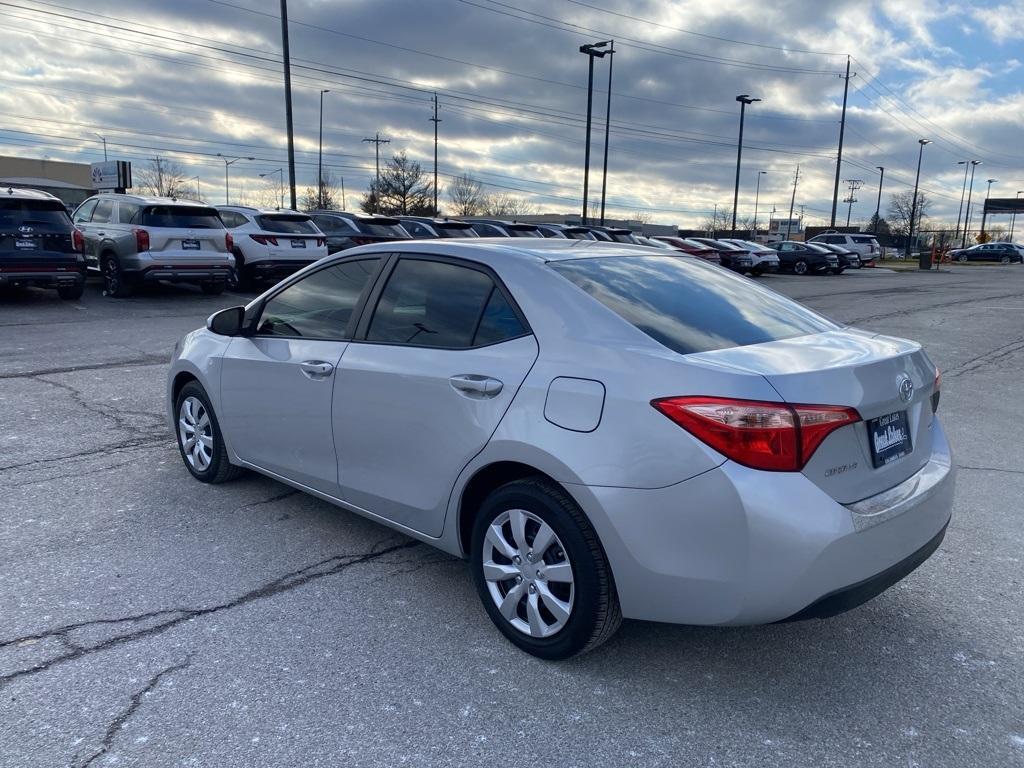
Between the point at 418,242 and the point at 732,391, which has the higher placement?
the point at 418,242

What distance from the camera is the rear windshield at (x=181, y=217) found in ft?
46.7

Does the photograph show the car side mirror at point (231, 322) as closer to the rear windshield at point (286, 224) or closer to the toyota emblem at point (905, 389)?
the toyota emblem at point (905, 389)

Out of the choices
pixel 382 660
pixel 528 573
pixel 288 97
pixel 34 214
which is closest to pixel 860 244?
pixel 288 97

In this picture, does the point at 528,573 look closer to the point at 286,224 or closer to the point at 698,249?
the point at 286,224

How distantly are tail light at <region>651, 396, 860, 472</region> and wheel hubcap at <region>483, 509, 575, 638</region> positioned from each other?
0.71 metres

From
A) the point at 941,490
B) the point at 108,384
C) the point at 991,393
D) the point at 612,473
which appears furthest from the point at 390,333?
the point at 991,393

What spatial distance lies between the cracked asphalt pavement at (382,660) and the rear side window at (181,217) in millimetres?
10417

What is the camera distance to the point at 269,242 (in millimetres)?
16438

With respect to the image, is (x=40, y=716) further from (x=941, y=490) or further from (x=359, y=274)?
(x=941, y=490)

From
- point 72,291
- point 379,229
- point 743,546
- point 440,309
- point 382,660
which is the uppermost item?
point 379,229

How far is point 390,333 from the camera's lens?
146 inches

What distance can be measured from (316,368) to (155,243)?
11887mm

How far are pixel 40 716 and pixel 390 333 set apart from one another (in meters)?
1.97

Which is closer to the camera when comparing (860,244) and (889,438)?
(889,438)
